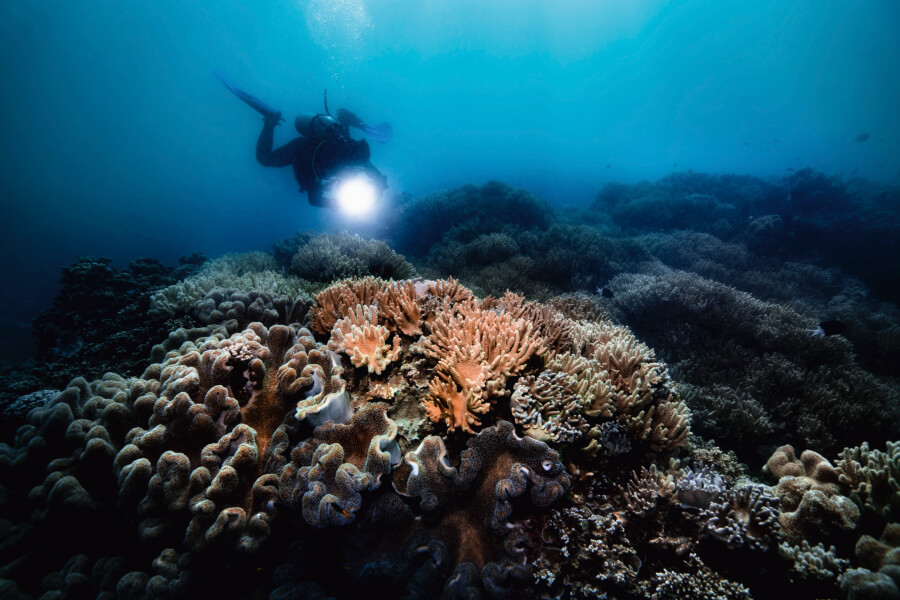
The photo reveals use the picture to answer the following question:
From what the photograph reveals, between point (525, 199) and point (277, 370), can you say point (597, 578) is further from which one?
point (525, 199)

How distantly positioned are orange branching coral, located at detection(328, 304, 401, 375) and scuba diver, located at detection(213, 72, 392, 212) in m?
10.7

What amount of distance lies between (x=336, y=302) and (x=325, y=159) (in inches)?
407

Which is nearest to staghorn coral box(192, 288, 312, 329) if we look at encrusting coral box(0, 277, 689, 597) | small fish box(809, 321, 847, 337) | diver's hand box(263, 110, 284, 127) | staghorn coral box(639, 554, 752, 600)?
encrusting coral box(0, 277, 689, 597)

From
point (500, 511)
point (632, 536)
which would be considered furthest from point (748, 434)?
point (500, 511)

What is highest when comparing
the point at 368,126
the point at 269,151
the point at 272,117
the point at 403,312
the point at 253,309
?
the point at 368,126

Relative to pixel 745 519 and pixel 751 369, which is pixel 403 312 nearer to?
pixel 745 519

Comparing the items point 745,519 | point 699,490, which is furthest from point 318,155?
point 745,519

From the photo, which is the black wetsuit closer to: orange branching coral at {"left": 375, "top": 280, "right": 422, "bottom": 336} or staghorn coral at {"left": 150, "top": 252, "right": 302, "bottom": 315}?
staghorn coral at {"left": 150, "top": 252, "right": 302, "bottom": 315}

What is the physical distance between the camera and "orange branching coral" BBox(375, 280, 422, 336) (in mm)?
3260

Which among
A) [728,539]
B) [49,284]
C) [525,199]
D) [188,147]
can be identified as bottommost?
[728,539]

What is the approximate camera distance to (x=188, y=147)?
288 feet

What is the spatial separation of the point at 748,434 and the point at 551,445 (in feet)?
13.4

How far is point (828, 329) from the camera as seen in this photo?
530 cm

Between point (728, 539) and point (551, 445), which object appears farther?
point (551, 445)
